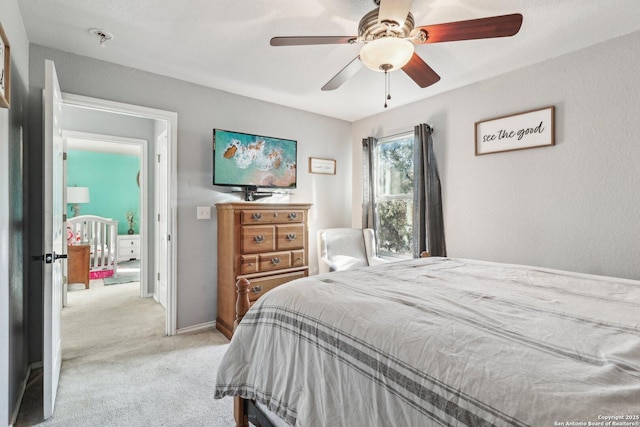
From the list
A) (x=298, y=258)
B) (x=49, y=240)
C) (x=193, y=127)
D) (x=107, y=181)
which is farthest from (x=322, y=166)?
(x=107, y=181)

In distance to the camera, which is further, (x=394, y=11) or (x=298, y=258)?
(x=298, y=258)

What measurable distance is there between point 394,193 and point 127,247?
18.8ft

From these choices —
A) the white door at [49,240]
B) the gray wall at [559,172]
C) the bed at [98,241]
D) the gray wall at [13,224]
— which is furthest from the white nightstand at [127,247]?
the gray wall at [559,172]

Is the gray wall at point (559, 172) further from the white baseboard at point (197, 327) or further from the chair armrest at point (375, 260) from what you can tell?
the white baseboard at point (197, 327)

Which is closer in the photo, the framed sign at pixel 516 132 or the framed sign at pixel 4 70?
the framed sign at pixel 4 70

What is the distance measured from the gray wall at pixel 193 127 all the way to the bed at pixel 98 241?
3355 mm

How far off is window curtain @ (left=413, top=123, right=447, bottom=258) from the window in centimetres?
34

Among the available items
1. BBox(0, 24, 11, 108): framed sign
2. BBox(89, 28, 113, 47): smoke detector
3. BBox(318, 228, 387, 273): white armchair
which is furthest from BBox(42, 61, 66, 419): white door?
BBox(318, 228, 387, 273): white armchair

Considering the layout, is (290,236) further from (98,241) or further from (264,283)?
(98,241)

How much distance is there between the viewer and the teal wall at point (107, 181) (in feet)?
22.1

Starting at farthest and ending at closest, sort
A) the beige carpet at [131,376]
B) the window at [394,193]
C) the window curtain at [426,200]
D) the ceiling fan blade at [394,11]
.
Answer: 1. the window at [394,193]
2. the window curtain at [426,200]
3. the beige carpet at [131,376]
4. the ceiling fan blade at [394,11]

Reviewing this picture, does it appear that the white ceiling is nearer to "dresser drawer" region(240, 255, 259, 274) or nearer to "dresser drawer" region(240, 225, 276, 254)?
"dresser drawer" region(240, 225, 276, 254)

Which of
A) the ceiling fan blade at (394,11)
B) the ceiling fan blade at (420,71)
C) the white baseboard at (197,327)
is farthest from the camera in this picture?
the white baseboard at (197,327)

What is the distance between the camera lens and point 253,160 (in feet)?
11.2
